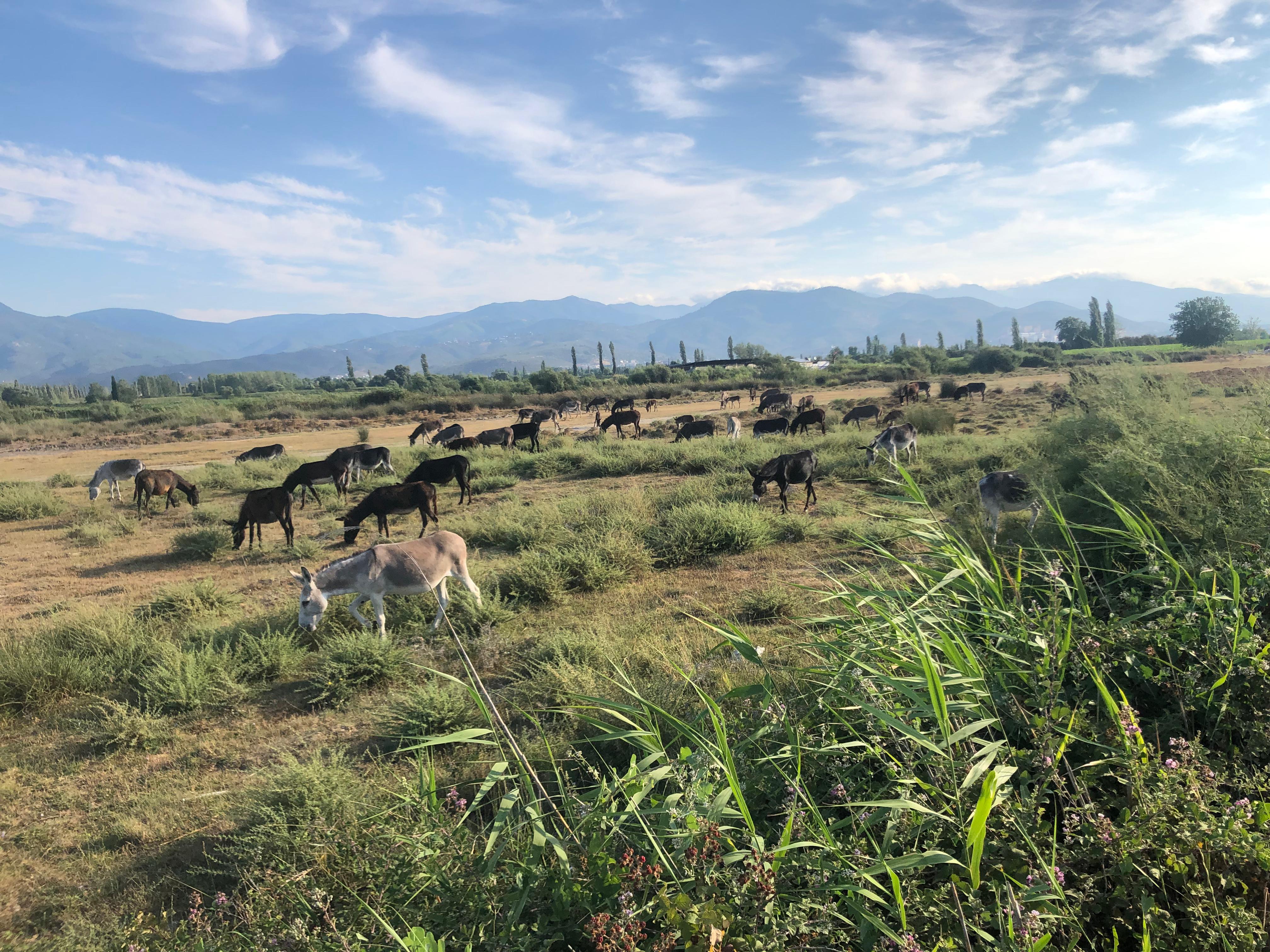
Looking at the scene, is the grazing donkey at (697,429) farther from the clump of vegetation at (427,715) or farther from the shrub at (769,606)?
the clump of vegetation at (427,715)

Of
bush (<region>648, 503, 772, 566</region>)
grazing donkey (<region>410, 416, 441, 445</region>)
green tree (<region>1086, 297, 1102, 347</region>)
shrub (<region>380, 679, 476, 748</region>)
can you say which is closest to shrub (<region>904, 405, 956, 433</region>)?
bush (<region>648, 503, 772, 566</region>)

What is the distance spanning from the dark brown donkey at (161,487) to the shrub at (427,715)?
14208 mm

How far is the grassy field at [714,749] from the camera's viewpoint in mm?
1988

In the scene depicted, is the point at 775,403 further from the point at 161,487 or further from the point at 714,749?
the point at 714,749

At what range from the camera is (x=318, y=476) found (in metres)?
15.2

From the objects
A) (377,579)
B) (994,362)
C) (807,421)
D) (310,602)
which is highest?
(994,362)

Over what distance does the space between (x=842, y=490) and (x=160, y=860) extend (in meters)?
13.1

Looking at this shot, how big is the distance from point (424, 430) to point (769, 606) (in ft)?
85.6

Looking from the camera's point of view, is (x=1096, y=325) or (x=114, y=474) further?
(x=1096, y=325)

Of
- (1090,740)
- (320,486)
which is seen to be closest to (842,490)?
(1090,740)

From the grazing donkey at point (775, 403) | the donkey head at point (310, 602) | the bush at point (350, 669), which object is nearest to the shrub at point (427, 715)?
the bush at point (350, 669)

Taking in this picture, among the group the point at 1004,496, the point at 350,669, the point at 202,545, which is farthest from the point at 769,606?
the point at 202,545

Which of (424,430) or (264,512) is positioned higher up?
(424,430)

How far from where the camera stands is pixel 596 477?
1830 centimetres
